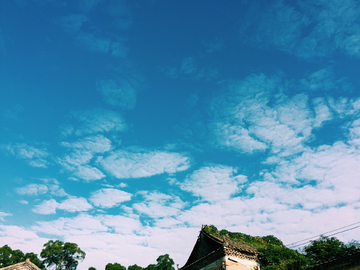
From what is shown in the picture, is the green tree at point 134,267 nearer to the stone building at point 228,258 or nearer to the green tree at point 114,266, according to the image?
the green tree at point 114,266

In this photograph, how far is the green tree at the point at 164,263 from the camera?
173ft

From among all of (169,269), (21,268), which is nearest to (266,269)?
(21,268)

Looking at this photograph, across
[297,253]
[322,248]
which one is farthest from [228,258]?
Result: [322,248]

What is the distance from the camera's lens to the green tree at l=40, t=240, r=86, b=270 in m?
49.4

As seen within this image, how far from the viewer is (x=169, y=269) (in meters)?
52.2

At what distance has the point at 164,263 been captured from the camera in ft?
174

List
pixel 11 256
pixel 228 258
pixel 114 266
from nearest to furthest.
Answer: pixel 228 258, pixel 11 256, pixel 114 266

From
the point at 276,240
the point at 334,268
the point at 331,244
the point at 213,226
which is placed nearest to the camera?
the point at 334,268

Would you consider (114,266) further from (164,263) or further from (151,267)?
(164,263)

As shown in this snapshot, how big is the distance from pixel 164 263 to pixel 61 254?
82.1 feet

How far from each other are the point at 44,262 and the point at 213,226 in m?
47.4

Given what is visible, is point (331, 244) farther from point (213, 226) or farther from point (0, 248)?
point (0, 248)

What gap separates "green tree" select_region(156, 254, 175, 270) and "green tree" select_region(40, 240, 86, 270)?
1883cm

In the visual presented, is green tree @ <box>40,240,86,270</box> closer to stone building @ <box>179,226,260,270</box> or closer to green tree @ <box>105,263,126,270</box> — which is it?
green tree @ <box>105,263,126,270</box>
